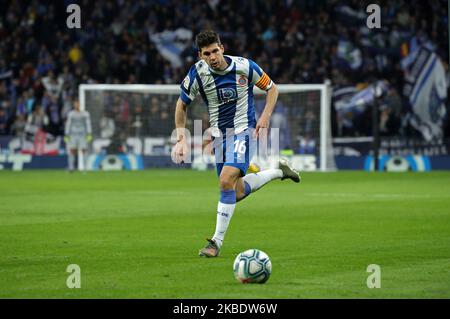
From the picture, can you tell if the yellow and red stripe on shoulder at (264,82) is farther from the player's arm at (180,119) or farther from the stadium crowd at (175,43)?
the stadium crowd at (175,43)

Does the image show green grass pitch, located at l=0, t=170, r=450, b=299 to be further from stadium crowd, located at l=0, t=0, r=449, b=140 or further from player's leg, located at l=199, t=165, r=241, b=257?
Answer: stadium crowd, located at l=0, t=0, r=449, b=140

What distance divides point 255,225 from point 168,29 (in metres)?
22.1

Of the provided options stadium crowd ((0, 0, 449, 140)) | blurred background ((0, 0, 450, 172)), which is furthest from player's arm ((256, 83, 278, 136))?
stadium crowd ((0, 0, 449, 140))

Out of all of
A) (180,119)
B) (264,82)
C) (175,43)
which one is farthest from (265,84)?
(175,43)

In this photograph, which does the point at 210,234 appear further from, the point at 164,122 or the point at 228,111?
the point at 164,122

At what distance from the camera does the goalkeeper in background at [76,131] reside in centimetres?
2952

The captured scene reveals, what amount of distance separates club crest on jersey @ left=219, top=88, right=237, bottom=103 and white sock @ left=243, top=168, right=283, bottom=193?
0.93 meters

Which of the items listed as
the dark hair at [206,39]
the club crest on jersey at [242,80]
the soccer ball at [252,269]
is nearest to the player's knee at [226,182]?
the club crest on jersey at [242,80]

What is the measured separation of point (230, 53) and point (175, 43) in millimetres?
2107

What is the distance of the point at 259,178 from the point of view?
1138cm

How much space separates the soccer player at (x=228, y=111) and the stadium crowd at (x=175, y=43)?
2020 cm

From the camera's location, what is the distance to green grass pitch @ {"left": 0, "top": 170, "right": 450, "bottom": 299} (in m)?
7.84
